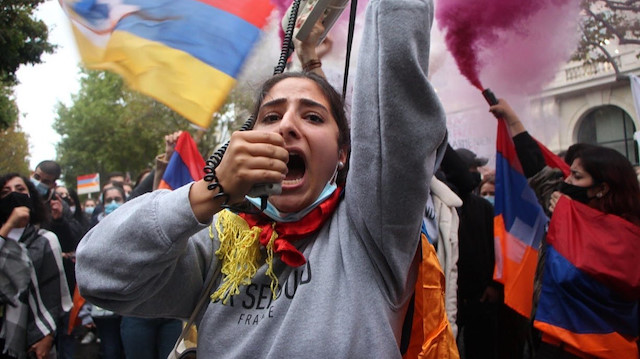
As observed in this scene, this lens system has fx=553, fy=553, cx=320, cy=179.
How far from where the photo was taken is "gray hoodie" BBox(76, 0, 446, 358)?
1326 mm

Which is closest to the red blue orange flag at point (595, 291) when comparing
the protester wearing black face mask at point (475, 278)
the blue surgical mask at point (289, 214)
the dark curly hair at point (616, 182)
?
the dark curly hair at point (616, 182)

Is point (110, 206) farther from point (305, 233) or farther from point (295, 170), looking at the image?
point (305, 233)

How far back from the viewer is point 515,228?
12.2 ft

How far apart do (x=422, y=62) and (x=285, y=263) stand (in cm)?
65

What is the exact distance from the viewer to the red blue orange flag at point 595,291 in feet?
10.3

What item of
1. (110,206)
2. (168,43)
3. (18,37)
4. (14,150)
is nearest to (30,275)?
(168,43)

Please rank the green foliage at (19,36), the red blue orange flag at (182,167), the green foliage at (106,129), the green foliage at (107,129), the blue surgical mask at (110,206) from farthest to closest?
the green foliage at (106,129), the green foliage at (107,129), the green foliage at (19,36), the blue surgical mask at (110,206), the red blue orange flag at (182,167)

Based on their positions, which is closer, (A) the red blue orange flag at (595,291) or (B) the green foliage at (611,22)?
(A) the red blue orange flag at (595,291)

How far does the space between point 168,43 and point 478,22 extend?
5.84ft

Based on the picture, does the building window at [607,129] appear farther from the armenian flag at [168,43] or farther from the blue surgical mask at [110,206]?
the armenian flag at [168,43]

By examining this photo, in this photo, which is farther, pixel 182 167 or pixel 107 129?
pixel 107 129

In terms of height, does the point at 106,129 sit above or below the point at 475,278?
above

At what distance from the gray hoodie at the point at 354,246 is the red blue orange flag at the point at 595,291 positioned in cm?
212

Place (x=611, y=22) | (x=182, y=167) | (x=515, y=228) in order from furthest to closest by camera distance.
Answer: (x=182, y=167) < (x=611, y=22) < (x=515, y=228)
